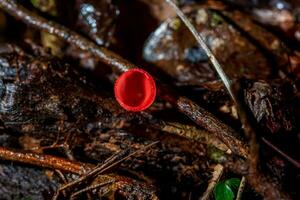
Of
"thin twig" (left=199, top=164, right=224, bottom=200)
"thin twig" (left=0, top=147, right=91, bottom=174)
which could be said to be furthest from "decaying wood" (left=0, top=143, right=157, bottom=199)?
"thin twig" (left=199, top=164, right=224, bottom=200)

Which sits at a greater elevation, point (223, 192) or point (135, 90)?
point (135, 90)

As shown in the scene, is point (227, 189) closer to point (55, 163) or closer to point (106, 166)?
point (106, 166)

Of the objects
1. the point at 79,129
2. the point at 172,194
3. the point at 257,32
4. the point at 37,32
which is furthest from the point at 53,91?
the point at 257,32

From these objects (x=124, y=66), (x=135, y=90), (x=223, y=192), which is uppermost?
(x=124, y=66)

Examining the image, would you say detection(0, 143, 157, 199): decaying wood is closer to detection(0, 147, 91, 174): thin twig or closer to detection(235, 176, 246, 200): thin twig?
detection(0, 147, 91, 174): thin twig

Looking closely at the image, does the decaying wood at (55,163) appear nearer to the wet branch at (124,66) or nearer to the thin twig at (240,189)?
the wet branch at (124,66)

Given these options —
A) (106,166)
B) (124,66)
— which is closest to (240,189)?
(106,166)
